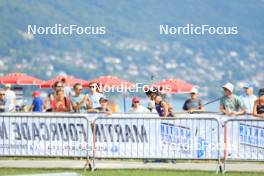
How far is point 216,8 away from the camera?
579ft

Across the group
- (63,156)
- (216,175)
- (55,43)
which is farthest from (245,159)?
(55,43)

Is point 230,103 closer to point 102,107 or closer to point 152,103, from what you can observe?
point 102,107

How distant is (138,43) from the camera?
552 ft

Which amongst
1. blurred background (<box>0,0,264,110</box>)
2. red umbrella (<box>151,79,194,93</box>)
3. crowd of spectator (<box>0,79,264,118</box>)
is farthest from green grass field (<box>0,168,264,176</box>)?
blurred background (<box>0,0,264,110</box>)

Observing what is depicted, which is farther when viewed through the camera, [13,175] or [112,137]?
[112,137]

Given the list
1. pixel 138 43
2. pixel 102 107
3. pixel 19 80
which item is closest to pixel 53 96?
pixel 102 107

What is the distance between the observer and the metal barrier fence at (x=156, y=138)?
64.0 ft

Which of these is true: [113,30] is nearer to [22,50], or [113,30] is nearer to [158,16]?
[158,16]

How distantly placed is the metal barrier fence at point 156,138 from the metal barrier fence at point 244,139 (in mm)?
196

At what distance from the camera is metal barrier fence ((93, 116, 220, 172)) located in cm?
1952

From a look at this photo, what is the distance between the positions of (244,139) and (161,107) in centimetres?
188

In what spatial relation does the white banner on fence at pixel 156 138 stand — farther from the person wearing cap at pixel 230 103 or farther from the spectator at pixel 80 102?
the spectator at pixel 80 102

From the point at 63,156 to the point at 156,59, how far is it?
14125cm

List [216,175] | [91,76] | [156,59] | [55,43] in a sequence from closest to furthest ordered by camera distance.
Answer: [216,175] → [91,76] → [55,43] → [156,59]
